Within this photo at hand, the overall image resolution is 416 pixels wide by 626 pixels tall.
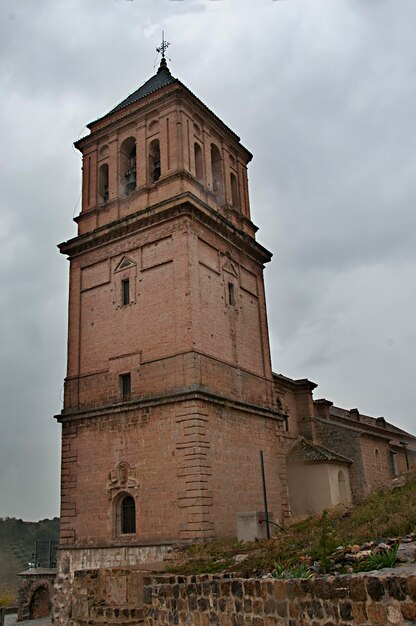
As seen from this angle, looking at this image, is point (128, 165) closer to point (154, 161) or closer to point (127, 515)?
point (154, 161)

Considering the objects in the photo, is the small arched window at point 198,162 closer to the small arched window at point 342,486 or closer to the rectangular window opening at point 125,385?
the rectangular window opening at point 125,385

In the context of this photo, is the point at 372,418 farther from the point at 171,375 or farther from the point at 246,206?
the point at 171,375

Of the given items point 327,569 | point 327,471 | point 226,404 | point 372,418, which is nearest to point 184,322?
point 226,404

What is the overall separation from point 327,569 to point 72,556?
1297 cm

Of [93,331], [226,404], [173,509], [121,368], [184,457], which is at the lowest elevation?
[173,509]

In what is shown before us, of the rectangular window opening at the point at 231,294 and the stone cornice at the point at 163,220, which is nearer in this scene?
the stone cornice at the point at 163,220

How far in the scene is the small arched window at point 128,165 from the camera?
73.2 ft

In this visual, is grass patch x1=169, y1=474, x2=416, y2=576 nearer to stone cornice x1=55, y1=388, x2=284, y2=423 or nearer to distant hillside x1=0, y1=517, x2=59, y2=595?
stone cornice x1=55, y1=388, x2=284, y2=423

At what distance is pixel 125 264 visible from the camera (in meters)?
20.5

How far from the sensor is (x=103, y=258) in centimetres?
2123

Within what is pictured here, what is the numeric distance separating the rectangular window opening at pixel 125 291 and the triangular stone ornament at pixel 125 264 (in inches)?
19.1

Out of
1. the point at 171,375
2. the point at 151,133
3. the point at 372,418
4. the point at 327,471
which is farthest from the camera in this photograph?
the point at 372,418

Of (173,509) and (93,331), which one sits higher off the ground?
(93,331)

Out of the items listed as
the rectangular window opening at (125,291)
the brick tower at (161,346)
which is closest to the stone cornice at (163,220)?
the brick tower at (161,346)
